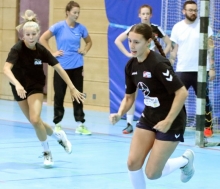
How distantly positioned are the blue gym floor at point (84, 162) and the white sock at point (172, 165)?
0.38 m

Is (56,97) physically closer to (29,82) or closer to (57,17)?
(29,82)

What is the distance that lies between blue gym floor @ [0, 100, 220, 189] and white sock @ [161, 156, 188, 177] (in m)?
0.38

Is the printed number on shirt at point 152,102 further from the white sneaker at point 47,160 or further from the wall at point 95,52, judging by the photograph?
the wall at point 95,52

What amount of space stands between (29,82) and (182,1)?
405 cm

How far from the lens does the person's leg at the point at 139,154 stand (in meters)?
4.96

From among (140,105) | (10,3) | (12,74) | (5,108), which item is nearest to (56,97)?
(140,105)

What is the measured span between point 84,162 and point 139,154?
7.17 ft

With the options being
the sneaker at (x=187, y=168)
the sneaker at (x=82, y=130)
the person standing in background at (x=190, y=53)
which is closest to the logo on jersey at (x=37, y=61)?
the sneaker at (x=187, y=168)

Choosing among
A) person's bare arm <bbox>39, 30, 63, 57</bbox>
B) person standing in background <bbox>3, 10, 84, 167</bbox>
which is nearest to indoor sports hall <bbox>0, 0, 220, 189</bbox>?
person standing in background <bbox>3, 10, 84, 167</bbox>

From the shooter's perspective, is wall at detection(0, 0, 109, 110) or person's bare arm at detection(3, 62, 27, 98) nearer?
person's bare arm at detection(3, 62, 27, 98)

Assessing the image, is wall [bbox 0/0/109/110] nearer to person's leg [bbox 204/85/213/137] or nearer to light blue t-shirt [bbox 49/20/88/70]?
light blue t-shirt [bbox 49/20/88/70]

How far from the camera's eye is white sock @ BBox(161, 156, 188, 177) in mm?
5285

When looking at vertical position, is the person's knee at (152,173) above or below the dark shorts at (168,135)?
below

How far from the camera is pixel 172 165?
17.7 feet
